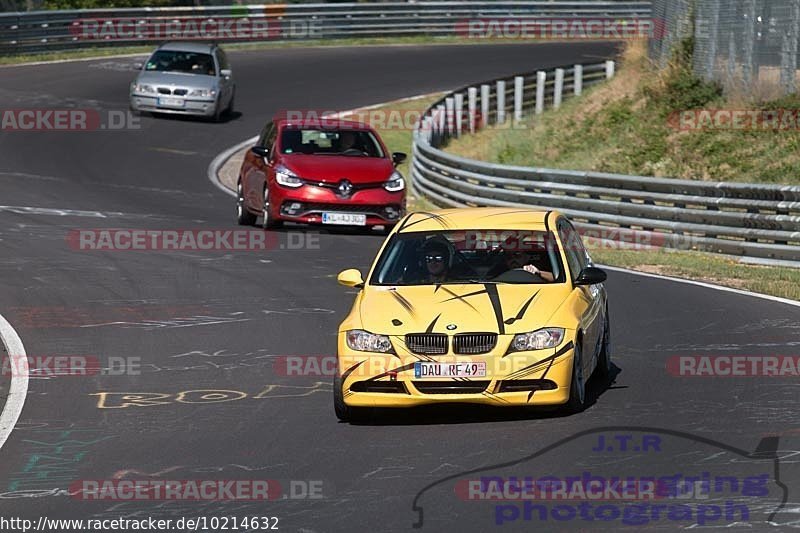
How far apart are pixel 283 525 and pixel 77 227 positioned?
49.5ft

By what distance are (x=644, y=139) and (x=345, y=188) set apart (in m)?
10.4

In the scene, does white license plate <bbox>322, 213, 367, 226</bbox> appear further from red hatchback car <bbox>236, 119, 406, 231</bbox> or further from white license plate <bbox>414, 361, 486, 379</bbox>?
white license plate <bbox>414, 361, 486, 379</bbox>

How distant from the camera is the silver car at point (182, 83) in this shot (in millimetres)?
35281

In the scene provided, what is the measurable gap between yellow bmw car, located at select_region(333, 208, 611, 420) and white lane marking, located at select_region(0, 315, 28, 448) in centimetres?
223

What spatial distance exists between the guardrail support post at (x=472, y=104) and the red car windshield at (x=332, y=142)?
13215mm

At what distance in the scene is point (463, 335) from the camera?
9.85 m

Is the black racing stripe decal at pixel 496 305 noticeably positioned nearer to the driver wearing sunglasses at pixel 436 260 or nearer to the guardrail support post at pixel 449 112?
the driver wearing sunglasses at pixel 436 260

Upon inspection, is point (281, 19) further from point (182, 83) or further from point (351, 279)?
point (351, 279)

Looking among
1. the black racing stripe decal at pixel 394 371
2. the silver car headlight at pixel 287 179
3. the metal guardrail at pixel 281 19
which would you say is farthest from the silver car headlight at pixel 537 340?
the metal guardrail at pixel 281 19

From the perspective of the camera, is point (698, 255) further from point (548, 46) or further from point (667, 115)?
point (548, 46)

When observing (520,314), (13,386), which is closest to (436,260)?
(520,314)

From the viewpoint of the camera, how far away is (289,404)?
10773mm

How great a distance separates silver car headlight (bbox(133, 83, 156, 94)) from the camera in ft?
115

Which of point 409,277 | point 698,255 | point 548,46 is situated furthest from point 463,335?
point 548,46
